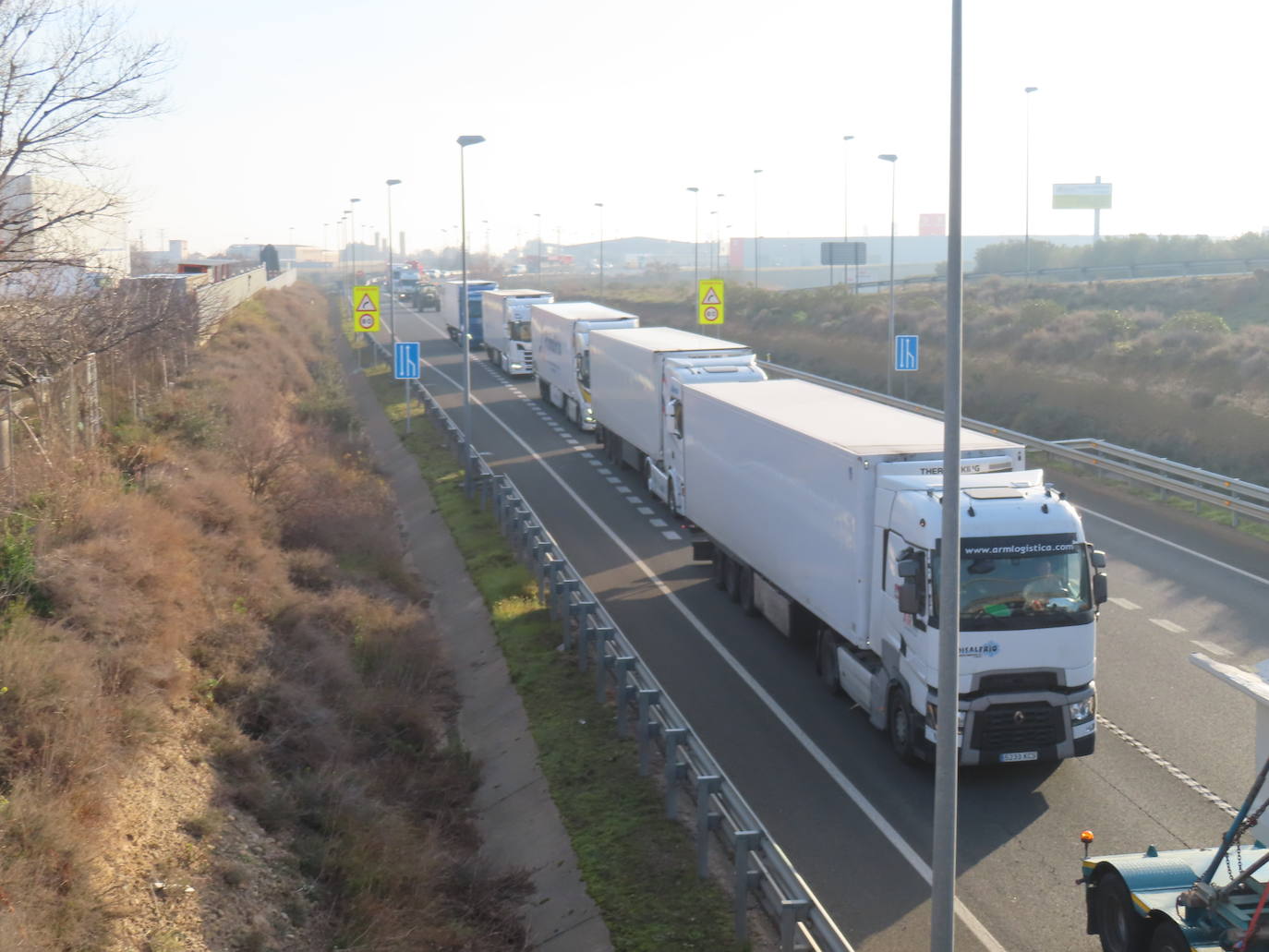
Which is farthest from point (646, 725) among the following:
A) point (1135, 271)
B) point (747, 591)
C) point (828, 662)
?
point (1135, 271)

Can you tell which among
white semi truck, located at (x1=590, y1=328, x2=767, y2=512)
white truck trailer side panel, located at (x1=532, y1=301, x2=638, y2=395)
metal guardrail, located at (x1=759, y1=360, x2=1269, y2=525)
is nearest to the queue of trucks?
white semi truck, located at (x1=590, y1=328, x2=767, y2=512)

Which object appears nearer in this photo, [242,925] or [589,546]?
[242,925]

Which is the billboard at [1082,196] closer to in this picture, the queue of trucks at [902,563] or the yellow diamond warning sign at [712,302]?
the yellow diamond warning sign at [712,302]

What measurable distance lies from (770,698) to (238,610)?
7354 millimetres

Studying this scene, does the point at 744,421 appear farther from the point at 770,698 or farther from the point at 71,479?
the point at 71,479

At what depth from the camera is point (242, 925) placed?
10117 millimetres

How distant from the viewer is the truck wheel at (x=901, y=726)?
42.5 feet

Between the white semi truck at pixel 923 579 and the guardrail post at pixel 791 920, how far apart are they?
1912 mm

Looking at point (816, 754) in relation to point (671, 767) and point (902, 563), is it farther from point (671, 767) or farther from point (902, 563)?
point (902, 563)

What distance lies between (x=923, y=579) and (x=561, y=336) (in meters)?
28.9

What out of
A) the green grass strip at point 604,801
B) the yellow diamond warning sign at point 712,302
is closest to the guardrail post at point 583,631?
the green grass strip at point 604,801

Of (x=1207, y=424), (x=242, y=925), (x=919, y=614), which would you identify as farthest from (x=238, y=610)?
(x=1207, y=424)

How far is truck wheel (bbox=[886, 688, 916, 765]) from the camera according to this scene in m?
13.0

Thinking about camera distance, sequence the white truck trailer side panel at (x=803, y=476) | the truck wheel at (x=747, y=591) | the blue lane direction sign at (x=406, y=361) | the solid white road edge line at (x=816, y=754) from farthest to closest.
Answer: the blue lane direction sign at (x=406, y=361) < the truck wheel at (x=747, y=591) < the white truck trailer side panel at (x=803, y=476) < the solid white road edge line at (x=816, y=754)
